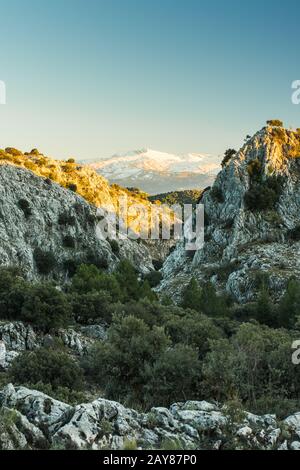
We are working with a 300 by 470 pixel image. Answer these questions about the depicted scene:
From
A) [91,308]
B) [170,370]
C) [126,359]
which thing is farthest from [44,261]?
[170,370]

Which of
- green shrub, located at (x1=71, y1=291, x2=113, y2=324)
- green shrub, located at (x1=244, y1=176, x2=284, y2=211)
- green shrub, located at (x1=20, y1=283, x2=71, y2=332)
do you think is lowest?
green shrub, located at (x1=71, y1=291, x2=113, y2=324)

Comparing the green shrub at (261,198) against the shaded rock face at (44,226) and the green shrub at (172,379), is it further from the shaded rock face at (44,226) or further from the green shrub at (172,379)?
the green shrub at (172,379)

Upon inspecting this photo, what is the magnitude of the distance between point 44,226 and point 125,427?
89.6 meters

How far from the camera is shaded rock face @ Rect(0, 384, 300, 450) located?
1127cm

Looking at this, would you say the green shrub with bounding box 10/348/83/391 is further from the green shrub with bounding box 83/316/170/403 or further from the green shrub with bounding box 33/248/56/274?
the green shrub with bounding box 33/248/56/274

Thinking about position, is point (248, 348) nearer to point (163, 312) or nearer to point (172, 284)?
point (163, 312)

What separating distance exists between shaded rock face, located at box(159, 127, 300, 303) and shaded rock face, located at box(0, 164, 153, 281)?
2170 cm

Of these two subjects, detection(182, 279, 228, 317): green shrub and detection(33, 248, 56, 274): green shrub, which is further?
detection(33, 248, 56, 274): green shrub

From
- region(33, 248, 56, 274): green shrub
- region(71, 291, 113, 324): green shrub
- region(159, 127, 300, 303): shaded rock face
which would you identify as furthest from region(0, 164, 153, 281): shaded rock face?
region(71, 291, 113, 324): green shrub

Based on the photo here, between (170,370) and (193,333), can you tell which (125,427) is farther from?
(193,333)

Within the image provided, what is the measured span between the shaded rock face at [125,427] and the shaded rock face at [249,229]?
52.5m

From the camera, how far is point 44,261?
8962 centimetres

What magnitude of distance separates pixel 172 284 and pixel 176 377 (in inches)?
2388

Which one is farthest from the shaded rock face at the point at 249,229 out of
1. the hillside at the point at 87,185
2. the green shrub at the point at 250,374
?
the green shrub at the point at 250,374
